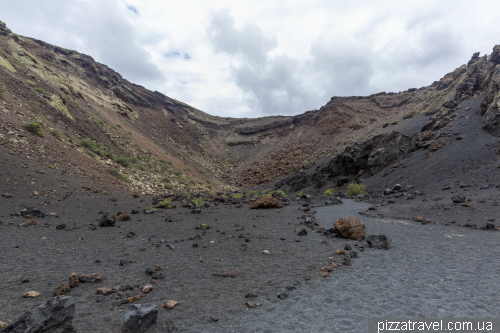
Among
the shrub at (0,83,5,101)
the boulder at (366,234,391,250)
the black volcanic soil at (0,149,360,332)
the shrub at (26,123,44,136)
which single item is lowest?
the black volcanic soil at (0,149,360,332)

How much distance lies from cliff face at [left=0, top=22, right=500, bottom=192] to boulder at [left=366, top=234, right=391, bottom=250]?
17.0m

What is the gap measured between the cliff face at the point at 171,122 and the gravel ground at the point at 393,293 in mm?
17224

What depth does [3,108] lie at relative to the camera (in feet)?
50.4

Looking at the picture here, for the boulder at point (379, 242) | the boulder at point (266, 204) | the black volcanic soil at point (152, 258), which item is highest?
the boulder at point (266, 204)

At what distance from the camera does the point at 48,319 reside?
95.0 inches

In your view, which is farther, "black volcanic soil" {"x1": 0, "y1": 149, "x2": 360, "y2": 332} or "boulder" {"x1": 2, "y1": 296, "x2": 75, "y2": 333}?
"black volcanic soil" {"x1": 0, "y1": 149, "x2": 360, "y2": 332}

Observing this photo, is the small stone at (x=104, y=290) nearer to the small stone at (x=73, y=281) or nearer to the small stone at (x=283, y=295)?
the small stone at (x=73, y=281)

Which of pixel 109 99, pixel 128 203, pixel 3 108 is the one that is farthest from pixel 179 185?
pixel 109 99

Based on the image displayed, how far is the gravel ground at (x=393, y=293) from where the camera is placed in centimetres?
296

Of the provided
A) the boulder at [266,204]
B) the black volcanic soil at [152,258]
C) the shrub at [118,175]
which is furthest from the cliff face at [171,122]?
the boulder at [266,204]

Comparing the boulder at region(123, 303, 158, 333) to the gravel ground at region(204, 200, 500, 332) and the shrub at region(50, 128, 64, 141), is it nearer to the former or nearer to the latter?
the gravel ground at region(204, 200, 500, 332)

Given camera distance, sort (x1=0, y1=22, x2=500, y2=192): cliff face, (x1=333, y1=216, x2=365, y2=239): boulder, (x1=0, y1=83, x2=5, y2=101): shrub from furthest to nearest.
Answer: (x1=0, y1=22, x2=500, y2=192): cliff face, (x1=0, y1=83, x2=5, y2=101): shrub, (x1=333, y1=216, x2=365, y2=239): boulder

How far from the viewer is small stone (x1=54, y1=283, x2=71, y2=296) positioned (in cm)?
354

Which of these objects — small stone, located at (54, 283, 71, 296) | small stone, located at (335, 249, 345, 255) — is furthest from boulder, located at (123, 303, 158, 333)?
small stone, located at (335, 249, 345, 255)
